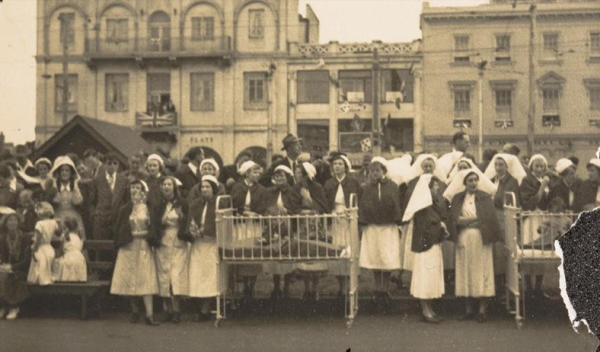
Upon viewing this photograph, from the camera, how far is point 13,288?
4973 mm

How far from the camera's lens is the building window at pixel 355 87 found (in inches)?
188

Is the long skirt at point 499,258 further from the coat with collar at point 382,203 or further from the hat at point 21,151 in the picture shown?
the hat at point 21,151

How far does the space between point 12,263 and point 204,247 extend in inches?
53.8

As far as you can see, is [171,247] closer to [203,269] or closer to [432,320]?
[203,269]

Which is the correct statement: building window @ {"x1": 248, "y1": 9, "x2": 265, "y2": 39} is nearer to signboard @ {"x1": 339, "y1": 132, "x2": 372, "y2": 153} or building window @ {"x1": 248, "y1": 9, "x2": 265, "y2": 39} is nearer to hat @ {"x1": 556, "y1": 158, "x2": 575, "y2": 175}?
signboard @ {"x1": 339, "y1": 132, "x2": 372, "y2": 153}

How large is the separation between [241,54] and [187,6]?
0.47m

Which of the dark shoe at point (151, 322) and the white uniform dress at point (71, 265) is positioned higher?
the white uniform dress at point (71, 265)

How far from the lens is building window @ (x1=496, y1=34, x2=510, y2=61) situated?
4422 millimetres

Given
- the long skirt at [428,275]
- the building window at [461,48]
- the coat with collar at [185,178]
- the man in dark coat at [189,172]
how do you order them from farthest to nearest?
the coat with collar at [185,178], the man in dark coat at [189,172], the long skirt at [428,275], the building window at [461,48]

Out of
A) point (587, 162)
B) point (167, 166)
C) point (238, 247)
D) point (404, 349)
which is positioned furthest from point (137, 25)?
point (587, 162)

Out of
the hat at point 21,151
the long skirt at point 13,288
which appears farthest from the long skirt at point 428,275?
the hat at point 21,151

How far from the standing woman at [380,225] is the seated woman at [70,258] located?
6.75 feet

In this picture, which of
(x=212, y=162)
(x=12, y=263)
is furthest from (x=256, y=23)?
(x=12, y=263)

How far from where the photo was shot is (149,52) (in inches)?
187
